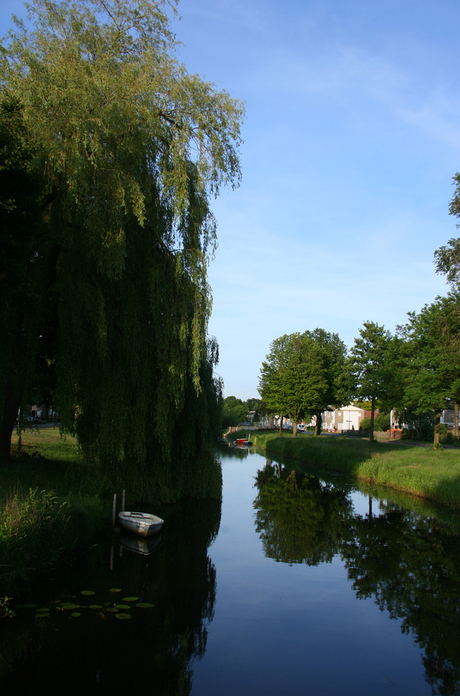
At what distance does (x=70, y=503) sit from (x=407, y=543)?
10.3 metres

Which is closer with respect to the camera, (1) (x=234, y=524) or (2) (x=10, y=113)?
(2) (x=10, y=113)

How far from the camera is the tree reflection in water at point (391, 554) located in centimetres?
950

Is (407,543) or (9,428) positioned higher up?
(9,428)

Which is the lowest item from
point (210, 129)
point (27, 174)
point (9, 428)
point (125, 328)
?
point (9, 428)

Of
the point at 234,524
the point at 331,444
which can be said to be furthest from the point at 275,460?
the point at 234,524

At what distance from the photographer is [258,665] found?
→ 8297 mm

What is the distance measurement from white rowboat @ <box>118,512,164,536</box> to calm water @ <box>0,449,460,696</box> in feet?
1.94

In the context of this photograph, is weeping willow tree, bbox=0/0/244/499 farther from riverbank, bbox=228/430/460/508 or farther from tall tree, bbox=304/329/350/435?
tall tree, bbox=304/329/350/435

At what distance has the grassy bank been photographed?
9942mm

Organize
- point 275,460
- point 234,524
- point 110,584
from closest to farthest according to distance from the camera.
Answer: point 110,584 → point 234,524 → point 275,460

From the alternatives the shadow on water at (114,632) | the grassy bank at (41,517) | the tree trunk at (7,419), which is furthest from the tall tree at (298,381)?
the shadow on water at (114,632)

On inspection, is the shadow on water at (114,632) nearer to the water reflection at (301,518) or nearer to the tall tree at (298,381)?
the water reflection at (301,518)

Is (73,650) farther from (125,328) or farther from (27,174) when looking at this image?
(27,174)

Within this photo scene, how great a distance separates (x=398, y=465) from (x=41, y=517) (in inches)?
806
